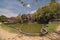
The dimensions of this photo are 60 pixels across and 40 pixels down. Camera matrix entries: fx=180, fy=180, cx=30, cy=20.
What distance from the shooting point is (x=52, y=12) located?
1973 inches

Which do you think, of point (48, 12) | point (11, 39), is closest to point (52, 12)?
point (48, 12)

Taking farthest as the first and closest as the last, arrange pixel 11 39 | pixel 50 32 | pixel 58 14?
pixel 58 14, pixel 50 32, pixel 11 39

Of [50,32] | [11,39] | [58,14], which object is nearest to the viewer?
[11,39]

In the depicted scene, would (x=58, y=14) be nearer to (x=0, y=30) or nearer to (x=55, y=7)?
(x=55, y=7)

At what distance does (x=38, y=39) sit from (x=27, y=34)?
5.89 feet

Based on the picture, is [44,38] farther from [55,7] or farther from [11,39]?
[55,7]

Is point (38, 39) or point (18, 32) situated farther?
point (18, 32)

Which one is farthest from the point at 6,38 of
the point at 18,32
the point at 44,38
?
the point at 44,38

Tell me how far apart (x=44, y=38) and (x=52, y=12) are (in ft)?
99.2

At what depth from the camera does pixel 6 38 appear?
2017cm

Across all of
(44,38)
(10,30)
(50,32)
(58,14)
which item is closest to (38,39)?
(44,38)

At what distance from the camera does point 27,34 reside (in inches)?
840

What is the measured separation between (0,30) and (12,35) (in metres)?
2.38

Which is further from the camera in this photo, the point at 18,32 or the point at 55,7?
the point at 55,7
